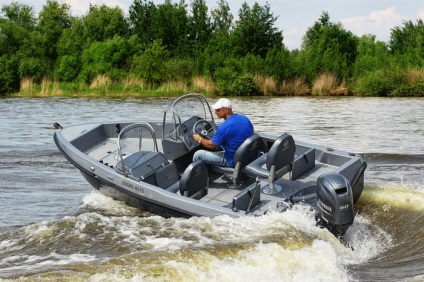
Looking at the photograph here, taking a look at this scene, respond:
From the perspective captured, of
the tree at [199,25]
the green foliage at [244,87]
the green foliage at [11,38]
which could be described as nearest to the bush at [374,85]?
the green foliage at [244,87]

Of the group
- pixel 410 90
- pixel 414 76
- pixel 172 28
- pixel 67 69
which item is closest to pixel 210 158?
pixel 410 90

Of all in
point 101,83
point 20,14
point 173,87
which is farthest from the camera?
point 20,14

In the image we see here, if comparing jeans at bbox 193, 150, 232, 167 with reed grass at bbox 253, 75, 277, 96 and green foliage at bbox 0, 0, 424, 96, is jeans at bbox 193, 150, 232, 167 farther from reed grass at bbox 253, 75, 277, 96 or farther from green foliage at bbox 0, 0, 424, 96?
reed grass at bbox 253, 75, 277, 96

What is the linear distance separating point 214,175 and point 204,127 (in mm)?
909

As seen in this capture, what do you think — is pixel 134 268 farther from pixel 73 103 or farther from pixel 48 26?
pixel 48 26

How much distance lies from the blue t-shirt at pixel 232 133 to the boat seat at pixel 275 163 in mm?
373

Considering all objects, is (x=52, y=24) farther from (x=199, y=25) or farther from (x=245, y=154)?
(x=245, y=154)

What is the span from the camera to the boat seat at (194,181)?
766 cm

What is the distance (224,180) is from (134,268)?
2.90m

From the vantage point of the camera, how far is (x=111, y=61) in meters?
42.7

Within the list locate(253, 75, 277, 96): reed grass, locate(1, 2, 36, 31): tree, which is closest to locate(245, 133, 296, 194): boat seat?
locate(253, 75, 277, 96): reed grass

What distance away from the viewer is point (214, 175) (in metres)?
9.05

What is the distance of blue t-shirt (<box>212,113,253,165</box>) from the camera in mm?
8398

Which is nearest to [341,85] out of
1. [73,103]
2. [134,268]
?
[73,103]
